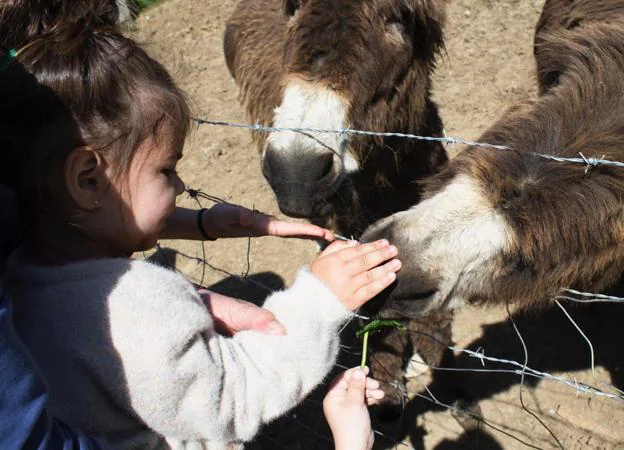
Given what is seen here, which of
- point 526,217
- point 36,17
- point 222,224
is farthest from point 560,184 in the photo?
point 36,17

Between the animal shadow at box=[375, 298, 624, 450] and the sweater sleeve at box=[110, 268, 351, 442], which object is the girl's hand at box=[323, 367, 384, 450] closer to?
the sweater sleeve at box=[110, 268, 351, 442]

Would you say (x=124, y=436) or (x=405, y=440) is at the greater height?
(x=124, y=436)

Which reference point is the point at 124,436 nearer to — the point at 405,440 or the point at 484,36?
the point at 405,440

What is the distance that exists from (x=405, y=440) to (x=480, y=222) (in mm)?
1599

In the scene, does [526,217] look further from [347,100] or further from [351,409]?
[347,100]

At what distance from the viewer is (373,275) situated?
135 centimetres

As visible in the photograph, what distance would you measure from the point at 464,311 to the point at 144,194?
240 cm

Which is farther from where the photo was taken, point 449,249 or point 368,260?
point 449,249

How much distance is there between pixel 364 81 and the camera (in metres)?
2.27

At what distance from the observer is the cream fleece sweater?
1109 mm

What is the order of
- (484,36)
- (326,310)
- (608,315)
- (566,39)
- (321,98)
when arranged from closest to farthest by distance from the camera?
(326,310) < (566,39) < (321,98) < (608,315) < (484,36)

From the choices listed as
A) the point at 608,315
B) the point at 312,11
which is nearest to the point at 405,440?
the point at 608,315

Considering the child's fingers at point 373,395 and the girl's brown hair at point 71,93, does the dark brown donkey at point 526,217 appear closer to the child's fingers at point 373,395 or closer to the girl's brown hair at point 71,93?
the child's fingers at point 373,395

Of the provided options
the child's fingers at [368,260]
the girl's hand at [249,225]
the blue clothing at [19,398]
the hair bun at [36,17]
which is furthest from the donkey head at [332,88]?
the blue clothing at [19,398]
